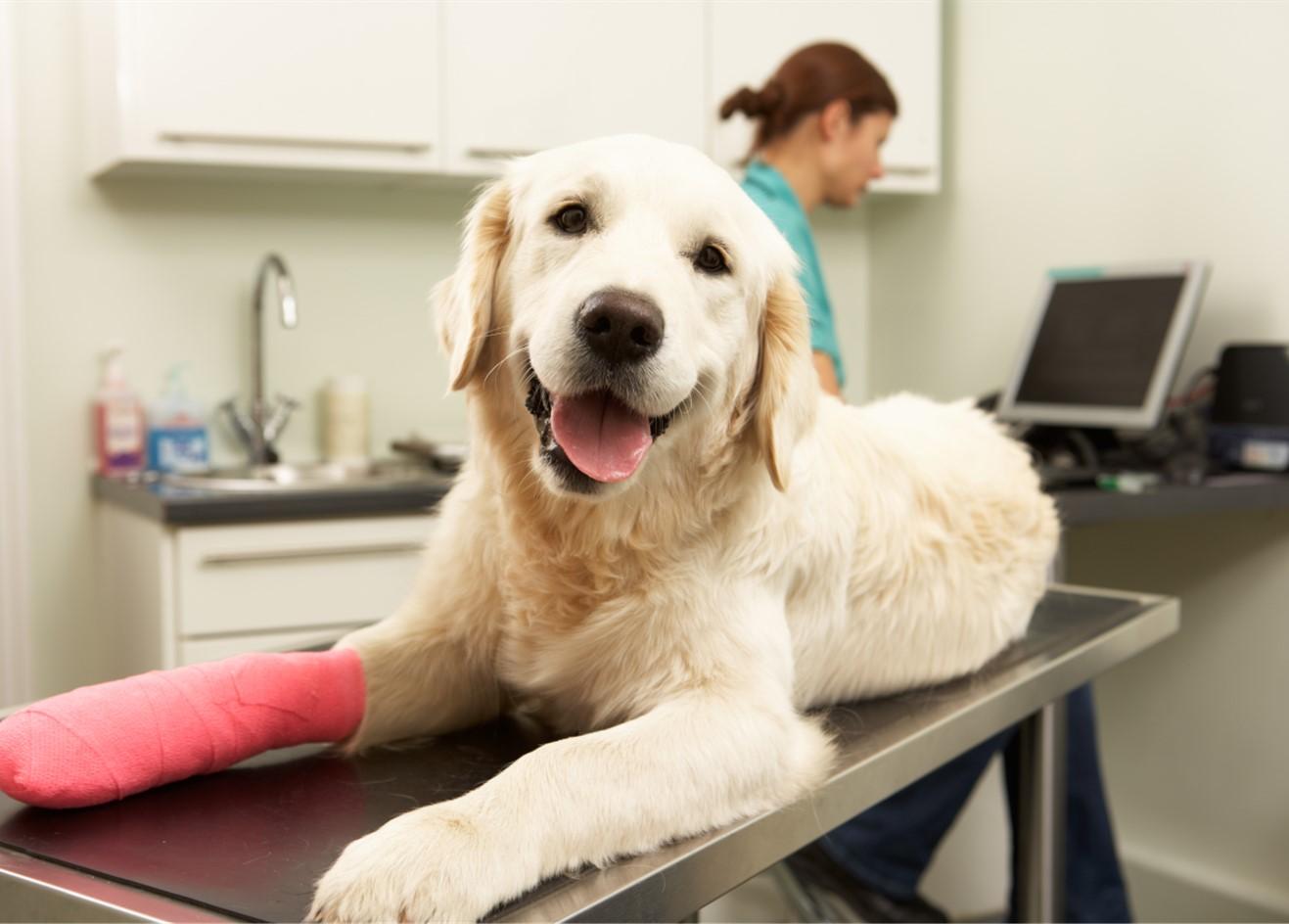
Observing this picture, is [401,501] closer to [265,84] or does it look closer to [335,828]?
[265,84]

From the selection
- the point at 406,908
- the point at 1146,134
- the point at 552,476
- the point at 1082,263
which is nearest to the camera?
the point at 406,908

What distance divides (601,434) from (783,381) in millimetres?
200

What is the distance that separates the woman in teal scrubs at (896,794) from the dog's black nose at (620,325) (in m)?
1.13

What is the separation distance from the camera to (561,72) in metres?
2.82

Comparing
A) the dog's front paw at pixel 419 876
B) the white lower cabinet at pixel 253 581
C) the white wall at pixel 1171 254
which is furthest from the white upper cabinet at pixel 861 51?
the dog's front paw at pixel 419 876

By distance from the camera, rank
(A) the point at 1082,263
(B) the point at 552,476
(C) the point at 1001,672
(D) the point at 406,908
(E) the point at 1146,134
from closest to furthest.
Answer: (D) the point at 406,908, (B) the point at 552,476, (C) the point at 1001,672, (E) the point at 1146,134, (A) the point at 1082,263

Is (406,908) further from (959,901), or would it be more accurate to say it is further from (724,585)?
(959,901)

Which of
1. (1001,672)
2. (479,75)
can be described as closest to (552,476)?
(1001,672)

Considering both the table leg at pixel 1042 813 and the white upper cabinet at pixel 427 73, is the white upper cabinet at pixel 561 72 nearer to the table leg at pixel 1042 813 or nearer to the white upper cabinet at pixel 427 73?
the white upper cabinet at pixel 427 73

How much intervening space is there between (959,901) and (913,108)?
205 centimetres

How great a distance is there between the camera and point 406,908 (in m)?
0.71

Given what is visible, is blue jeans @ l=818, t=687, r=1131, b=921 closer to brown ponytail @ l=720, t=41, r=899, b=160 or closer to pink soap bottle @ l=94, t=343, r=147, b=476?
brown ponytail @ l=720, t=41, r=899, b=160

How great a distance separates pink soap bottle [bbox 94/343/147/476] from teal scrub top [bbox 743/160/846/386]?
1.49m

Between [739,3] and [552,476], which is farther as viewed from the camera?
[739,3]
